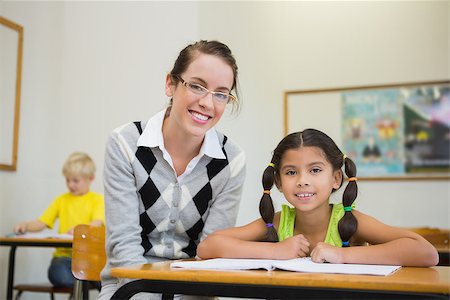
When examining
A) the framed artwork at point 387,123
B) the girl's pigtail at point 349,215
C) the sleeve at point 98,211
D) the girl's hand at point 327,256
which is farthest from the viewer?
the framed artwork at point 387,123

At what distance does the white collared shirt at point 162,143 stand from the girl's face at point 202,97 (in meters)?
0.08

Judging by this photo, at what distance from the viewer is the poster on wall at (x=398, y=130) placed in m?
3.65

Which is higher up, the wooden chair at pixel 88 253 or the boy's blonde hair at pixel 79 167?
the boy's blonde hair at pixel 79 167

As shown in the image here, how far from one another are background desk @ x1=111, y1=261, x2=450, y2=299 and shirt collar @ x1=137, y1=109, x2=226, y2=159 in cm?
56

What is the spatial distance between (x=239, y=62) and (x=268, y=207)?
2644 millimetres

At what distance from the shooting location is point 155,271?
1.00 m

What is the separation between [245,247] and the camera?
1.25m

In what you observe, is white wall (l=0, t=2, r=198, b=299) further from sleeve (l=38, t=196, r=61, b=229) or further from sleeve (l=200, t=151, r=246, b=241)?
sleeve (l=200, t=151, r=246, b=241)

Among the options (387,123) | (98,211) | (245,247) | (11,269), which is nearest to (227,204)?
(245,247)

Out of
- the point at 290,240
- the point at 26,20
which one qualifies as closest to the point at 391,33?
the point at 26,20

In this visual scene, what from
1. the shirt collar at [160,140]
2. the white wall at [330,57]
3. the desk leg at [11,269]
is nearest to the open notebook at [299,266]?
the shirt collar at [160,140]

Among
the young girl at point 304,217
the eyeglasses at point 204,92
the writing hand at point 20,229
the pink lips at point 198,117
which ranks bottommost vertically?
the writing hand at point 20,229

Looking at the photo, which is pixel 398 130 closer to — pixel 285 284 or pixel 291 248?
pixel 291 248

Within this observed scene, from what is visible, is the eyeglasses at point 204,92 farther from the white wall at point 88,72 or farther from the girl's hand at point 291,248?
the white wall at point 88,72
